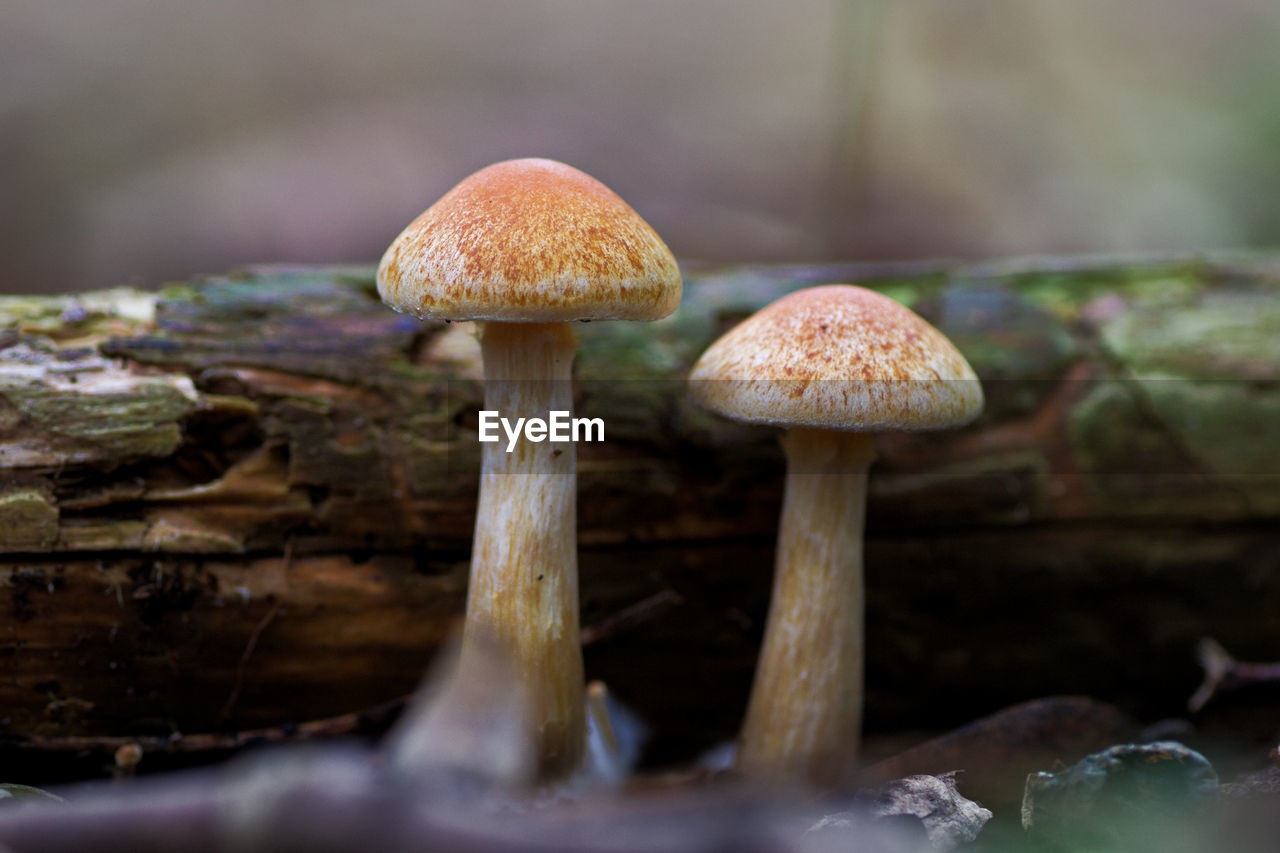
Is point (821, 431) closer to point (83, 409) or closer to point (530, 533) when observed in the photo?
point (530, 533)

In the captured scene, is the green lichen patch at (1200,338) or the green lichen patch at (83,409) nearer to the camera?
the green lichen patch at (83,409)

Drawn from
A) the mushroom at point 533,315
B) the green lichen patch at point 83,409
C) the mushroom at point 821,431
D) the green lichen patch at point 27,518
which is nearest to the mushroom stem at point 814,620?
the mushroom at point 821,431

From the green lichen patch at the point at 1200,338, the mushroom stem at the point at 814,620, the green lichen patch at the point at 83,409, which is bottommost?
the mushroom stem at the point at 814,620

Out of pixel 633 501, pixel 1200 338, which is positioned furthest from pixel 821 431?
pixel 1200 338

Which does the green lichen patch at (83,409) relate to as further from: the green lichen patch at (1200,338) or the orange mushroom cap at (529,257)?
the green lichen patch at (1200,338)

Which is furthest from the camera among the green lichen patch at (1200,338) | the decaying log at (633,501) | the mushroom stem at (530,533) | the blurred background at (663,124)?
the blurred background at (663,124)

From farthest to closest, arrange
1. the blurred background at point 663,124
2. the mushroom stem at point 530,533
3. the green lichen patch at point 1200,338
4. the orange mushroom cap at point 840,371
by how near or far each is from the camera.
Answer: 1. the blurred background at point 663,124
2. the green lichen patch at point 1200,338
3. the mushroom stem at point 530,533
4. the orange mushroom cap at point 840,371

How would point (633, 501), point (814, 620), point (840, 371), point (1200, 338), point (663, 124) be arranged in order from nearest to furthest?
point (840, 371) → point (814, 620) → point (633, 501) → point (1200, 338) → point (663, 124)
